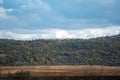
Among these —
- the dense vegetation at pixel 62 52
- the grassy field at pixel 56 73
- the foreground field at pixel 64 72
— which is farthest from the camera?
the dense vegetation at pixel 62 52

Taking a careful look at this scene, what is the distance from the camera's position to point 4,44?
137 metres

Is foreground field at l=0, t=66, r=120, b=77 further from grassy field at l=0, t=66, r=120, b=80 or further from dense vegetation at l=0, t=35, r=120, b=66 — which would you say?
dense vegetation at l=0, t=35, r=120, b=66

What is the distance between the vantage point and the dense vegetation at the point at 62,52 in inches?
4505

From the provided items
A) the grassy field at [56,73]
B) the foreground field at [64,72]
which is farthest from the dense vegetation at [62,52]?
the grassy field at [56,73]

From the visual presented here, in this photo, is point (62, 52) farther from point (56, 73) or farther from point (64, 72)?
point (56, 73)

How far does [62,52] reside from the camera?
127500mm

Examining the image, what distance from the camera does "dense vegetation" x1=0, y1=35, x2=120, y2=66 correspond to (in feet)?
375

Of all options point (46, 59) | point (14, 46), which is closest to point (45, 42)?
point (14, 46)

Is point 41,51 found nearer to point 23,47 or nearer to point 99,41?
point 23,47

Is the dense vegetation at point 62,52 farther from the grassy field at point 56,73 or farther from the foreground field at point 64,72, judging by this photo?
the grassy field at point 56,73

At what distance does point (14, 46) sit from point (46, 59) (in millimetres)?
22333

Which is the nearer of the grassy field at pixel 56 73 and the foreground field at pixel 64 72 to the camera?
the grassy field at pixel 56 73

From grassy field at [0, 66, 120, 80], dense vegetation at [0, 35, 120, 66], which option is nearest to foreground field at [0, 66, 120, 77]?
grassy field at [0, 66, 120, 80]

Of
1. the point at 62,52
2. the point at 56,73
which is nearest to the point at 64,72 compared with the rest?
the point at 56,73
